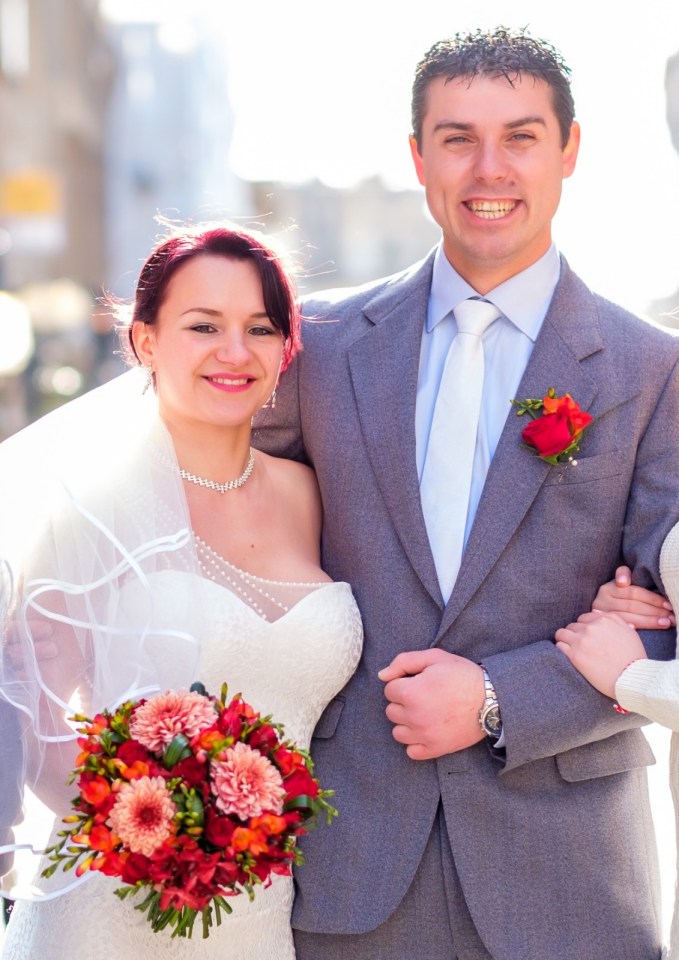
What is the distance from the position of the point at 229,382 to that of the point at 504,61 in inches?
42.6

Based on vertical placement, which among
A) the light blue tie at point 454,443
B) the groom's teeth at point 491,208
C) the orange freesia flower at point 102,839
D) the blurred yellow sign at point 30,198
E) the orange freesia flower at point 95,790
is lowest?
the blurred yellow sign at point 30,198

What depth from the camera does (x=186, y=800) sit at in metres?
2.33

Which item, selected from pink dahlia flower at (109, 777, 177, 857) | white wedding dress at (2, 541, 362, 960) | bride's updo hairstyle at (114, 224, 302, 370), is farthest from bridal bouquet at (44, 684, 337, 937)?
bride's updo hairstyle at (114, 224, 302, 370)

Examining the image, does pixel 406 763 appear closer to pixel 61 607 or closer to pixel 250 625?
pixel 250 625

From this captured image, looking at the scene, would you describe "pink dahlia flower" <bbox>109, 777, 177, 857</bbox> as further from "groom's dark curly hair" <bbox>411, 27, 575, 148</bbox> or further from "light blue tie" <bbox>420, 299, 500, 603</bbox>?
"groom's dark curly hair" <bbox>411, 27, 575, 148</bbox>

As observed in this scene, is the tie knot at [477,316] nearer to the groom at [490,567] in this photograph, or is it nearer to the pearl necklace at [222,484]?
→ the groom at [490,567]

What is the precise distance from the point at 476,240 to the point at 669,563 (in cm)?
98

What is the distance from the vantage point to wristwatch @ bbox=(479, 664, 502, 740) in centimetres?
302

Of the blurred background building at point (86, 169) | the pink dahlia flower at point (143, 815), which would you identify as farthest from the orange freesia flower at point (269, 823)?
the blurred background building at point (86, 169)

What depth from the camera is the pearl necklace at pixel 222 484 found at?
3266 millimetres

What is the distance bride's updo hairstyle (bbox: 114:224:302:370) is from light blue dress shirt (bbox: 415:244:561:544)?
1.32 feet

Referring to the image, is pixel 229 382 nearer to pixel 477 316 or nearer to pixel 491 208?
pixel 477 316

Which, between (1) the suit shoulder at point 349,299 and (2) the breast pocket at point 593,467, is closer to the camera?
(2) the breast pocket at point 593,467

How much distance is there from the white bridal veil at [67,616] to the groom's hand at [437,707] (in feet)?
1.82
